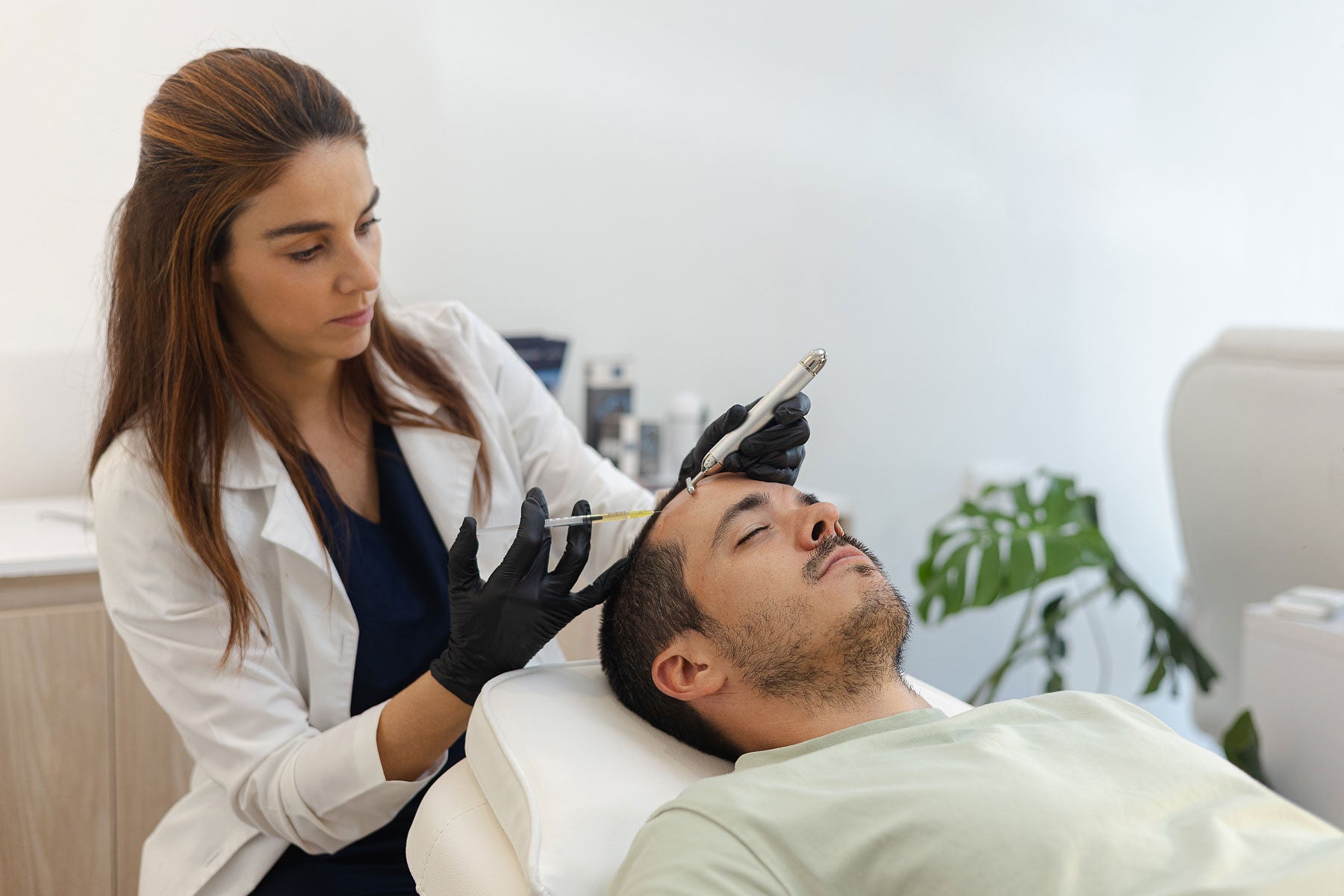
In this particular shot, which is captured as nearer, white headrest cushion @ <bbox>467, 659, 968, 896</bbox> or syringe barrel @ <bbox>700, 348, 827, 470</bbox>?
white headrest cushion @ <bbox>467, 659, 968, 896</bbox>

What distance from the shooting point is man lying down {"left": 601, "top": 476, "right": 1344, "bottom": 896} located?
0.79m

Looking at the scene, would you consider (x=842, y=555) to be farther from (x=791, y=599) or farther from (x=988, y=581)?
(x=988, y=581)

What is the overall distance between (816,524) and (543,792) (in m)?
0.38

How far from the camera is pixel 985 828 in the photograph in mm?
806

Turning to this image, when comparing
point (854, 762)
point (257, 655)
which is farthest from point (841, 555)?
point (257, 655)

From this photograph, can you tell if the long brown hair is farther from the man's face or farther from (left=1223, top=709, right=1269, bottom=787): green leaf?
(left=1223, top=709, right=1269, bottom=787): green leaf

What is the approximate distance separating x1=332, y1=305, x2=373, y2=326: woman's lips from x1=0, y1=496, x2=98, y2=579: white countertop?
56 centimetres

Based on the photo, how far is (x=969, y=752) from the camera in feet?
2.97

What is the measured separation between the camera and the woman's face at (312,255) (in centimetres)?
112

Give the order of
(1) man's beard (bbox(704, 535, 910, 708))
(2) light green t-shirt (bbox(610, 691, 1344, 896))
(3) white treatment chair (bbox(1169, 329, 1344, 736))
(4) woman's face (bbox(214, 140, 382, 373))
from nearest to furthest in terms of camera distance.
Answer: (2) light green t-shirt (bbox(610, 691, 1344, 896)) < (1) man's beard (bbox(704, 535, 910, 708)) < (4) woman's face (bbox(214, 140, 382, 373)) < (3) white treatment chair (bbox(1169, 329, 1344, 736))

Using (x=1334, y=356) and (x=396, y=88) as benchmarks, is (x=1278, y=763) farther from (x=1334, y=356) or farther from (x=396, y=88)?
(x=396, y=88)

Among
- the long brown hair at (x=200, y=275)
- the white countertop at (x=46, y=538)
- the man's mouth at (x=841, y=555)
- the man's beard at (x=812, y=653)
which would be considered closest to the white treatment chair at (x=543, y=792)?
the man's beard at (x=812, y=653)

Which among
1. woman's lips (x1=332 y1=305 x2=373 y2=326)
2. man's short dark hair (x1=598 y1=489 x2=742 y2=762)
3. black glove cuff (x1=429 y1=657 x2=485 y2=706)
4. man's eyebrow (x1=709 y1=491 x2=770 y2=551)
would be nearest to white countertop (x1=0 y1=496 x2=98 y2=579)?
woman's lips (x1=332 y1=305 x2=373 y2=326)

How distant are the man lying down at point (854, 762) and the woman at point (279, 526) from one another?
101 mm
